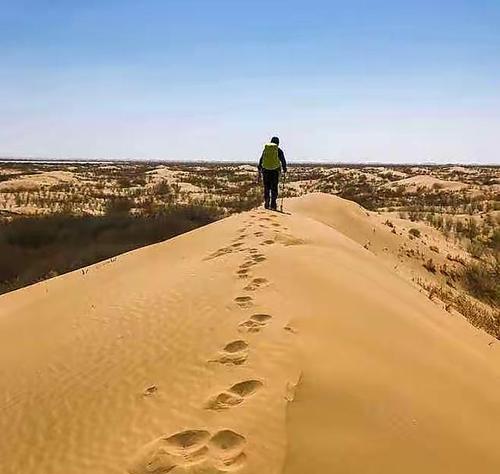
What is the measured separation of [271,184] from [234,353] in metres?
9.94

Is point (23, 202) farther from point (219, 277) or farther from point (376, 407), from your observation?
point (376, 407)

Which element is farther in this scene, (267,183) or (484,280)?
(267,183)

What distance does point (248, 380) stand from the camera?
391 centimetres

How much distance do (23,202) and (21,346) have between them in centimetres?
2300

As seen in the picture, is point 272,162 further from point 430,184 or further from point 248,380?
point 430,184

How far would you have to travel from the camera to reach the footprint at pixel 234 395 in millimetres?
3650

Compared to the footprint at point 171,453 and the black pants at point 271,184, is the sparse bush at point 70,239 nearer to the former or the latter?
the black pants at point 271,184

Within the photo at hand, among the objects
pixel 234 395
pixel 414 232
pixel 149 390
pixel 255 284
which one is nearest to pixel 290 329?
pixel 234 395

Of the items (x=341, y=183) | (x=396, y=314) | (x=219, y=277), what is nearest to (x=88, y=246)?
(x=219, y=277)

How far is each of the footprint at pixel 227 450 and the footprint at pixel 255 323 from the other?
1539mm

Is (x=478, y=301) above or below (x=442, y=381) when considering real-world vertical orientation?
below

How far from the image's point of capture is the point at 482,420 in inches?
159

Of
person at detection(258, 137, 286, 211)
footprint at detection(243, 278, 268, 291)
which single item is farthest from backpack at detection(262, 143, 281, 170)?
footprint at detection(243, 278, 268, 291)

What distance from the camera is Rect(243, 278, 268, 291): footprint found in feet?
20.2
